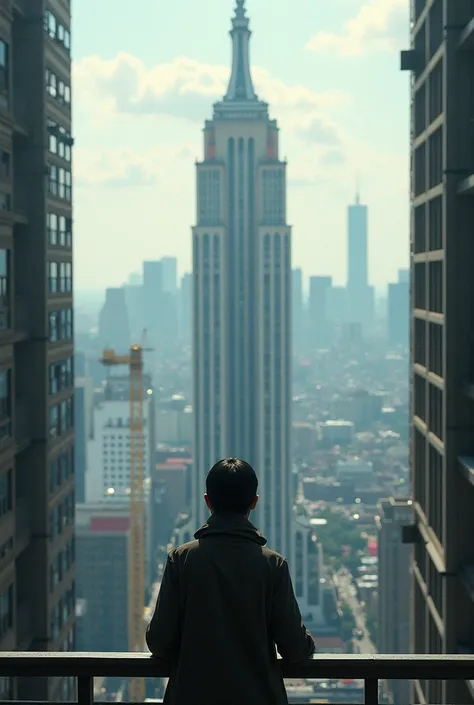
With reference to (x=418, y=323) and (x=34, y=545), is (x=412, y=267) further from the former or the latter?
(x=34, y=545)

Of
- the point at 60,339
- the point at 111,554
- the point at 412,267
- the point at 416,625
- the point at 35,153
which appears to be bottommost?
the point at 111,554

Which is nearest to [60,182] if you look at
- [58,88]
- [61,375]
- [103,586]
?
[58,88]

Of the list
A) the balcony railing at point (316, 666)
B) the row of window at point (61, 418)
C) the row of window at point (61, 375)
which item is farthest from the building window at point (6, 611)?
the balcony railing at point (316, 666)

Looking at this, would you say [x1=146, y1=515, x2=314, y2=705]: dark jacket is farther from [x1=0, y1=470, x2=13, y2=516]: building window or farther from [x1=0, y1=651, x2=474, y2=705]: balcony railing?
[x1=0, y1=470, x2=13, y2=516]: building window

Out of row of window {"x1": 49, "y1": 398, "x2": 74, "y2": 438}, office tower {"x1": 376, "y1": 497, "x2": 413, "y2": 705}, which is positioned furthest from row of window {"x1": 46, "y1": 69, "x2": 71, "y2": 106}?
office tower {"x1": 376, "y1": 497, "x2": 413, "y2": 705}

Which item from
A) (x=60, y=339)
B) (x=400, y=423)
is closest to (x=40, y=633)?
(x=60, y=339)

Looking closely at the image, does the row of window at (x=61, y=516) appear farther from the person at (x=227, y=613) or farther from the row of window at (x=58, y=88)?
the person at (x=227, y=613)

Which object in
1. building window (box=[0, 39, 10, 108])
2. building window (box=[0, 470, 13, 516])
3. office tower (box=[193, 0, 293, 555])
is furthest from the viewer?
office tower (box=[193, 0, 293, 555])
